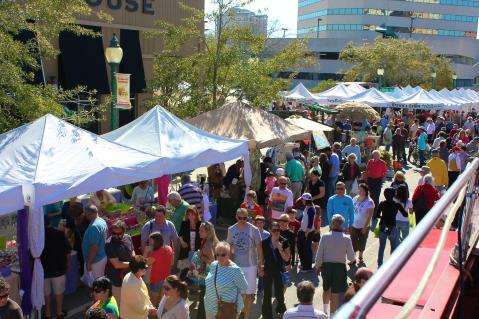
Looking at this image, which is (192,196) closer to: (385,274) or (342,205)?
(342,205)

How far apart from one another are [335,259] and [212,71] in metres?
10.9

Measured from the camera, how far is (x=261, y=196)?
496 inches

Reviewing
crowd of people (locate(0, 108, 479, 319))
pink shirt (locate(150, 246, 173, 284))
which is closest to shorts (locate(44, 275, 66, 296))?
crowd of people (locate(0, 108, 479, 319))

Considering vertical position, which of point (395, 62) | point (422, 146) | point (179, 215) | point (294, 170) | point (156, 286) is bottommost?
point (156, 286)

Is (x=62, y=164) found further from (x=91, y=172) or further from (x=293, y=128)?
(x=293, y=128)

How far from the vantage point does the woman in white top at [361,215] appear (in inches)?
349

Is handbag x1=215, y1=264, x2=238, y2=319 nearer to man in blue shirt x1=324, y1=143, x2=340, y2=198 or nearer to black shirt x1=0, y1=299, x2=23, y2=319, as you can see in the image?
black shirt x1=0, y1=299, x2=23, y2=319

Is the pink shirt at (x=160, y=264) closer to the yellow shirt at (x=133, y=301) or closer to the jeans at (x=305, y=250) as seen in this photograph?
the yellow shirt at (x=133, y=301)

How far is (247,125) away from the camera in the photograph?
42.3ft

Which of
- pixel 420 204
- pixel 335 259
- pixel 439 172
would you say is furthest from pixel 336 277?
pixel 439 172

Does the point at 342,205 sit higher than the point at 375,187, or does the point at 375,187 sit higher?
the point at 342,205

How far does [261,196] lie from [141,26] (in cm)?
1271

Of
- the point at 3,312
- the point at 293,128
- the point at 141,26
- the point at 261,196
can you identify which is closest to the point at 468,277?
the point at 3,312

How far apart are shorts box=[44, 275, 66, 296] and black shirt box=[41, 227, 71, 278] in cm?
6
